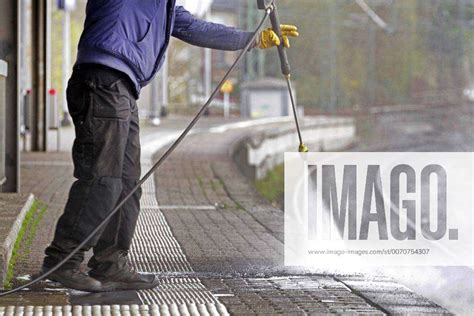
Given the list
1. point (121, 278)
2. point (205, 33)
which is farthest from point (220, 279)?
point (205, 33)

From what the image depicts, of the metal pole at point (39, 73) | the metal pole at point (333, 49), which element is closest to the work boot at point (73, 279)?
the metal pole at point (39, 73)

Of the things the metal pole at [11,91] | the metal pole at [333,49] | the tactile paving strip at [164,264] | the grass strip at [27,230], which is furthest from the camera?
the metal pole at [333,49]

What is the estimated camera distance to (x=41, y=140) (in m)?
22.2

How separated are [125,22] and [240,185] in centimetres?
972

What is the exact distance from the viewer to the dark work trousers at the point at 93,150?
21.8 ft

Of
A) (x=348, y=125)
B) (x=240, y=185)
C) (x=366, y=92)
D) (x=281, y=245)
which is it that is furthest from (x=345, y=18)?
(x=281, y=245)

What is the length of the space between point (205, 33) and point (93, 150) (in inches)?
41.2

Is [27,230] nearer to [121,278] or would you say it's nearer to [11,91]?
[11,91]

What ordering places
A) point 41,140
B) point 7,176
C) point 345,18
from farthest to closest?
point 345,18 < point 41,140 < point 7,176

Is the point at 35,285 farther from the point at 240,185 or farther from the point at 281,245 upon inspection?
the point at 240,185

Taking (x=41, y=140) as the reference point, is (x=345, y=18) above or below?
above

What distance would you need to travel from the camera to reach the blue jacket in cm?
670

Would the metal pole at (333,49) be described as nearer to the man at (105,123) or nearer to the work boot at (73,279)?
the man at (105,123)

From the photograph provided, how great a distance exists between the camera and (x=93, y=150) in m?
6.67
